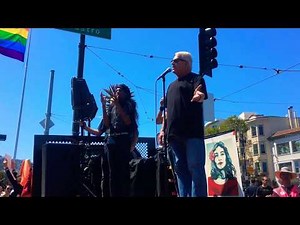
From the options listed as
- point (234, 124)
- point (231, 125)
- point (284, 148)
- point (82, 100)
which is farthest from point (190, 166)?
point (284, 148)

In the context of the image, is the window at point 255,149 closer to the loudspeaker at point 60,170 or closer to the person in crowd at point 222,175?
the person in crowd at point 222,175

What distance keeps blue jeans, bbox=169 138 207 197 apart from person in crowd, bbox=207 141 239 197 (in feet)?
2.19

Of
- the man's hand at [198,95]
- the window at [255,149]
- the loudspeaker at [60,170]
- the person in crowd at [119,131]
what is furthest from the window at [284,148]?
the loudspeaker at [60,170]

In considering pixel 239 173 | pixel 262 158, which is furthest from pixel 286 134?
pixel 239 173

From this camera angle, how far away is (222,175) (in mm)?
3291

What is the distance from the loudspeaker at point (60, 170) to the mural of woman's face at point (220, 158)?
1374 mm

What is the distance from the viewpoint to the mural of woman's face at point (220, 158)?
10.8 ft

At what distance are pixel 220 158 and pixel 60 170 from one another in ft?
5.03

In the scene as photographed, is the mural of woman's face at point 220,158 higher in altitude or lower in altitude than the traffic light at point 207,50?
lower

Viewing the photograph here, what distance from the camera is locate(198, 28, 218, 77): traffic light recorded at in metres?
4.45

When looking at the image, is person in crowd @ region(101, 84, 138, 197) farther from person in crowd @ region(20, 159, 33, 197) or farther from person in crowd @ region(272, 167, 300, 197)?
person in crowd @ region(272, 167, 300, 197)

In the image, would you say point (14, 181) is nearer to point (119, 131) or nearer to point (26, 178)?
point (26, 178)
